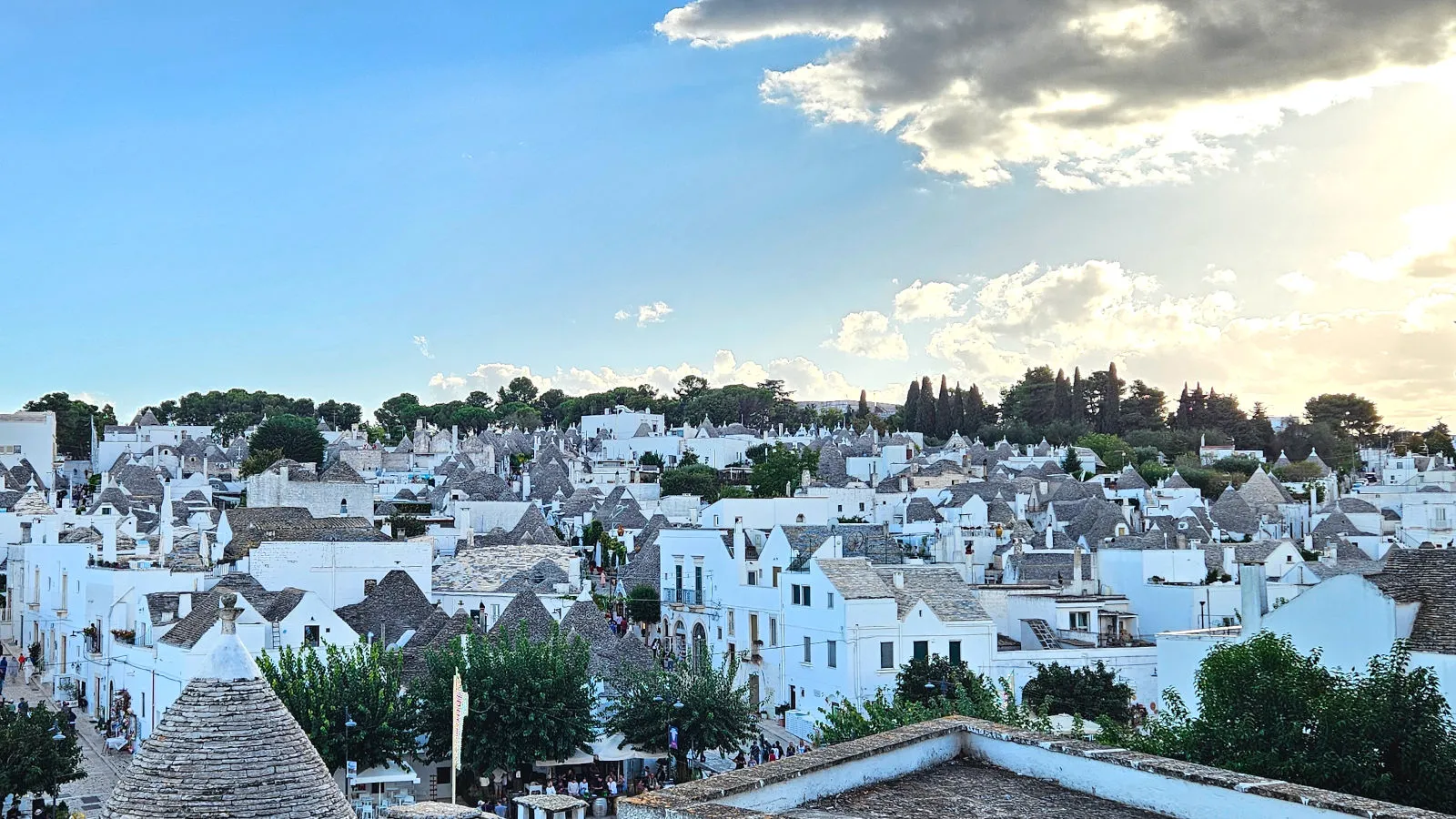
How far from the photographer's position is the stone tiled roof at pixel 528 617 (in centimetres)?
4062

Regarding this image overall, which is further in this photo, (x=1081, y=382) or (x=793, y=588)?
(x=1081, y=382)

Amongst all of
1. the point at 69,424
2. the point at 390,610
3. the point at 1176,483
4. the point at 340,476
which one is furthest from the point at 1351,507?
the point at 69,424

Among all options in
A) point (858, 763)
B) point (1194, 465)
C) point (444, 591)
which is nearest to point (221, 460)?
point (444, 591)

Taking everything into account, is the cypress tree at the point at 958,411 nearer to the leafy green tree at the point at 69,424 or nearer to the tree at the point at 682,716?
the leafy green tree at the point at 69,424

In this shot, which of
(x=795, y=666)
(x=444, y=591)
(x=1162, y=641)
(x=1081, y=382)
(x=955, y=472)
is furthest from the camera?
(x=1081, y=382)

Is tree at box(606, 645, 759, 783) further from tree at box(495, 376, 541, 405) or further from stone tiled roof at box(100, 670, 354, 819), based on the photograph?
tree at box(495, 376, 541, 405)

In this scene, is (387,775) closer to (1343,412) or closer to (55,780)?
(55,780)

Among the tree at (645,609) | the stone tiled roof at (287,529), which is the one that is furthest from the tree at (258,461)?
the tree at (645,609)

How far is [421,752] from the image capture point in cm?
3297

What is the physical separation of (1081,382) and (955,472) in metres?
48.1

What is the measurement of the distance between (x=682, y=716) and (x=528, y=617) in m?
9.88

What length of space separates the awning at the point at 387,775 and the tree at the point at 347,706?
0.16 m

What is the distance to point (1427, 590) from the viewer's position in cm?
2248

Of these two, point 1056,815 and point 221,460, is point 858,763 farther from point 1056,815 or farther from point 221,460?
point 221,460
